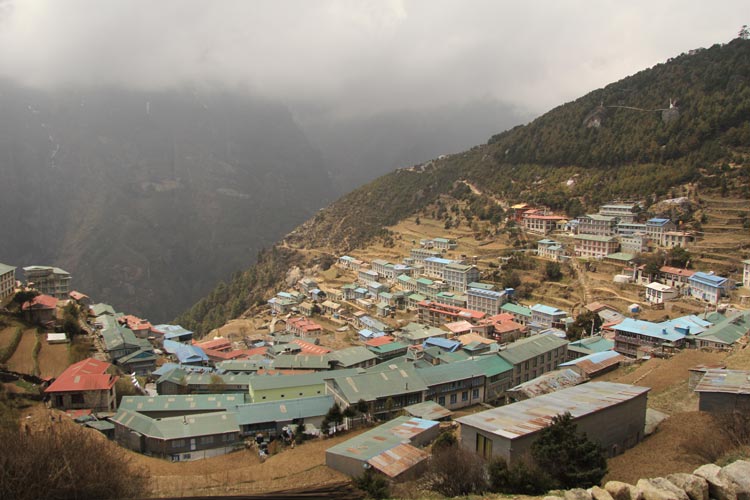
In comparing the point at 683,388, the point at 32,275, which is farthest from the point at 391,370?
the point at 32,275

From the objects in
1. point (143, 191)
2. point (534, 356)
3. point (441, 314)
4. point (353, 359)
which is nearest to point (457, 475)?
point (534, 356)

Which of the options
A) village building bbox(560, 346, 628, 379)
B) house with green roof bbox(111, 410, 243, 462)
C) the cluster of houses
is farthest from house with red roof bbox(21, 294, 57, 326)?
the cluster of houses

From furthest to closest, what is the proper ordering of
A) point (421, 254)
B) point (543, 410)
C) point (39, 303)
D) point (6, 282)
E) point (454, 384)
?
point (421, 254) → point (6, 282) → point (39, 303) → point (454, 384) → point (543, 410)

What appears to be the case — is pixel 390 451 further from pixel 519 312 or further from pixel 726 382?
Answer: pixel 519 312

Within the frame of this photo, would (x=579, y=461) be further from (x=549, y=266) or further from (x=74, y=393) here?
(x=549, y=266)

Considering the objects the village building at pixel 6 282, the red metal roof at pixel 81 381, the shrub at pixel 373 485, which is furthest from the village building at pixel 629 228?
the village building at pixel 6 282

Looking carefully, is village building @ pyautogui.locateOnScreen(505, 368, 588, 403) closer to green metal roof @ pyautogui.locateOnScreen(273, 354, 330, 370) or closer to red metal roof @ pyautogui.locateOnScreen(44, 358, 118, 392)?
green metal roof @ pyautogui.locateOnScreen(273, 354, 330, 370)
